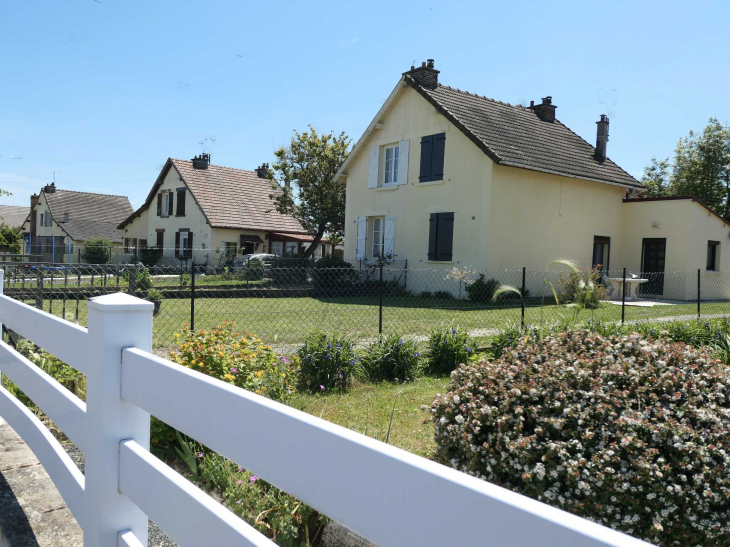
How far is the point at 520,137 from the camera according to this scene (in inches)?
798

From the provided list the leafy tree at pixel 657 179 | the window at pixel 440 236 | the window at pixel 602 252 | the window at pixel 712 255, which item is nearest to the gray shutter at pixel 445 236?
the window at pixel 440 236

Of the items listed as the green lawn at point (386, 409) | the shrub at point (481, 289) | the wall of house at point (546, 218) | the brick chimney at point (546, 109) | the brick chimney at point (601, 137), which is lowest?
the green lawn at point (386, 409)

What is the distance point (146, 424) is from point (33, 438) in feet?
4.75

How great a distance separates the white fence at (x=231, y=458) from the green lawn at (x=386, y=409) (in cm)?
250

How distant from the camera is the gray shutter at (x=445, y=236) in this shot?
1934 centimetres

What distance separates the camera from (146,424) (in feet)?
5.95

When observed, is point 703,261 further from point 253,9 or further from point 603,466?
point 603,466

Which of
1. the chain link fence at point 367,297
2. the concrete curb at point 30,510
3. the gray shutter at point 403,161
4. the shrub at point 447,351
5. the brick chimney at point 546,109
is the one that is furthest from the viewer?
the brick chimney at point 546,109

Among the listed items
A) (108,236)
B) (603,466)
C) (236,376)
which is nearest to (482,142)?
(236,376)

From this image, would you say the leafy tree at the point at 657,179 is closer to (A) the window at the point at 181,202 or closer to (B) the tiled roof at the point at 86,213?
(A) the window at the point at 181,202

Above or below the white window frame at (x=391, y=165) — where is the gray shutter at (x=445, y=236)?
below

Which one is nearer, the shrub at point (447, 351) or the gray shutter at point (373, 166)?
the shrub at point (447, 351)

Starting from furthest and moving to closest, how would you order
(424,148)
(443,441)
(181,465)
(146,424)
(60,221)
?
1. (60,221)
2. (424,148)
3. (181,465)
4. (443,441)
5. (146,424)

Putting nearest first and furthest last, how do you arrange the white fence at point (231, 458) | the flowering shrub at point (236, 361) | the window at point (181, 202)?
the white fence at point (231, 458) → the flowering shrub at point (236, 361) → the window at point (181, 202)
